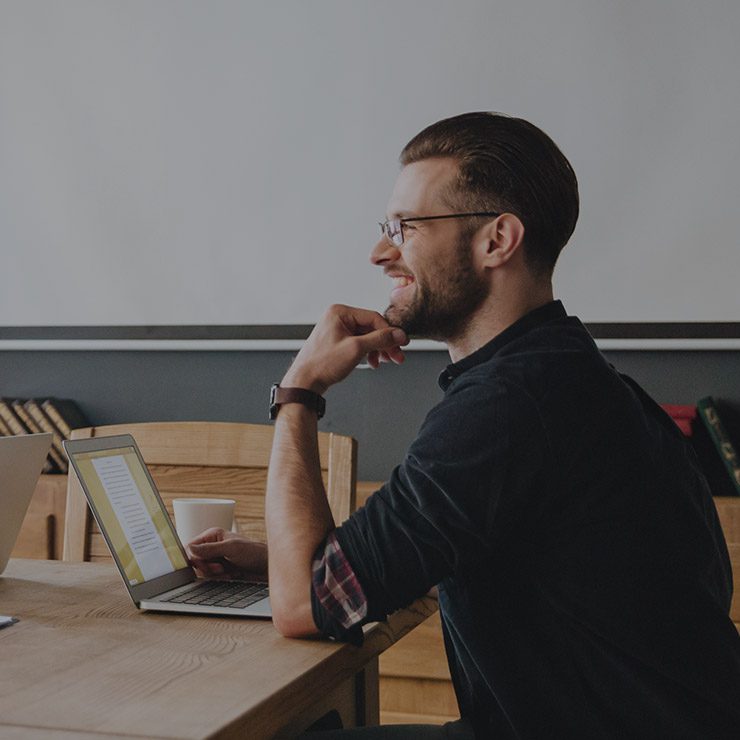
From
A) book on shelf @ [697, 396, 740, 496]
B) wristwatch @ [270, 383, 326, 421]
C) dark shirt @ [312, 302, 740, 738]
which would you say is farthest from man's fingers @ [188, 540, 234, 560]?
book on shelf @ [697, 396, 740, 496]

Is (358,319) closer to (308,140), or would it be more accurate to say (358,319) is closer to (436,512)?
(436,512)

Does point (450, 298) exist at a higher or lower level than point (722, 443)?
higher

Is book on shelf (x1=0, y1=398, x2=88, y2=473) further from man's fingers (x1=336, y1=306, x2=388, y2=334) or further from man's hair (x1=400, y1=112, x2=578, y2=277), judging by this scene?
man's hair (x1=400, y1=112, x2=578, y2=277)

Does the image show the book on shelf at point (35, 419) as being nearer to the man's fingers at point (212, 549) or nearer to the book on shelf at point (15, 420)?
the book on shelf at point (15, 420)

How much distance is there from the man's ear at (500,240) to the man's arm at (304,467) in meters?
0.18

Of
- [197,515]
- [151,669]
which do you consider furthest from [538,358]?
[197,515]

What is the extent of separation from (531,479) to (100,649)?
1.64 feet

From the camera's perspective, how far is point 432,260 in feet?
4.79

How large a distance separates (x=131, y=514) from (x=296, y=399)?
0.97 feet

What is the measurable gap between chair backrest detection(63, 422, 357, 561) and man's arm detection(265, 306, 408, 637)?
42cm

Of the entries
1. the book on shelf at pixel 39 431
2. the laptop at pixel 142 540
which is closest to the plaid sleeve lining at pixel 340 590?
the laptop at pixel 142 540

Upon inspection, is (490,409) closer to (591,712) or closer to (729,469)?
(591,712)

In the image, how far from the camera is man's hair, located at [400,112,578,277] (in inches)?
55.9

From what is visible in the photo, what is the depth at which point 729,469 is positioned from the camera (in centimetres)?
251
